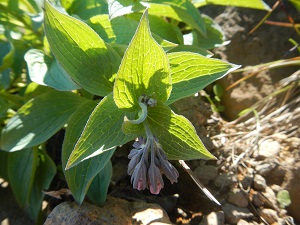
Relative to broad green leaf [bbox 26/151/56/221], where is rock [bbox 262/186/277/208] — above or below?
above

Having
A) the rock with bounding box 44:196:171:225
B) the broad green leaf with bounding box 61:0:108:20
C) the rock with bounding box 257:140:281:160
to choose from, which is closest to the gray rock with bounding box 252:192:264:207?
the rock with bounding box 257:140:281:160

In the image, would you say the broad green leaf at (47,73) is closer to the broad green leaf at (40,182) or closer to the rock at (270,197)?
the broad green leaf at (40,182)

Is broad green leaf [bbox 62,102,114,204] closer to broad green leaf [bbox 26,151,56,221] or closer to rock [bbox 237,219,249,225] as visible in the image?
broad green leaf [bbox 26,151,56,221]

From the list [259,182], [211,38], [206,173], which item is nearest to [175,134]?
[206,173]

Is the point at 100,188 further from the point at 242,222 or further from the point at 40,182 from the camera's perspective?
the point at 242,222

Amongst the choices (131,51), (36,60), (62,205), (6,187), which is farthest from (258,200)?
(6,187)

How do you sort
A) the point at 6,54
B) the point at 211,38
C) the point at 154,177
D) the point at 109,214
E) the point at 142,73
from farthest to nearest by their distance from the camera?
the point at 211,38
the point at 6,54
the point at 109,214
the point at 142,73
the point at 154,177

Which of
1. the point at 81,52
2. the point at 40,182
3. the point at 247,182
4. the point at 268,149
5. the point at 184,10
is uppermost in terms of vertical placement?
the point at 184,10
